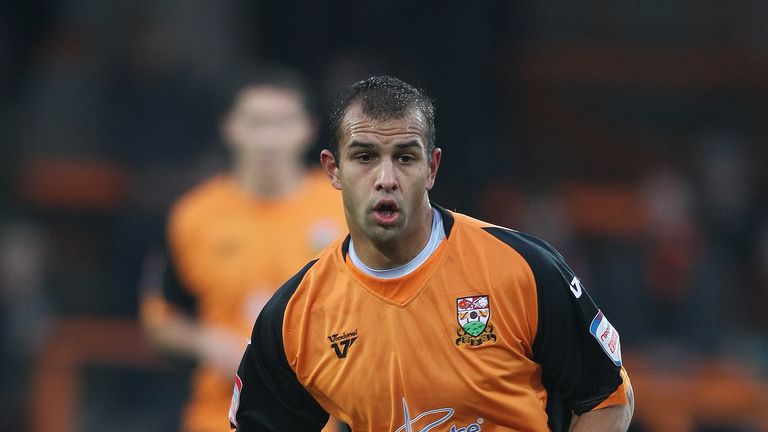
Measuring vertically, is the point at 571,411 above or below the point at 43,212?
below

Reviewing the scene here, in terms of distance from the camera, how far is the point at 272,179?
6.58 m

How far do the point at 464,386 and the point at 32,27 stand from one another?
8.64 metres

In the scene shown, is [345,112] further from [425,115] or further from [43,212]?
[43,212]

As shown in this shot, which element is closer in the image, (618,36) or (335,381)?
(335,381)

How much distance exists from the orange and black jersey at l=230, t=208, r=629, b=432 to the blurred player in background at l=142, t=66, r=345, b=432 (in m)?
2.25

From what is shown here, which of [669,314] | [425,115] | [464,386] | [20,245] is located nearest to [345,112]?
[425,115]

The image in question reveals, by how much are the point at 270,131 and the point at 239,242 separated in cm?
54

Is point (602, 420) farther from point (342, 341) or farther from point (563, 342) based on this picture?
point (342, 341)

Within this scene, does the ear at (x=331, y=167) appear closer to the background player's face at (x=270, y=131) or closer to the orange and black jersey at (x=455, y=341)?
the orange and black jersey at (x=455, y=341)

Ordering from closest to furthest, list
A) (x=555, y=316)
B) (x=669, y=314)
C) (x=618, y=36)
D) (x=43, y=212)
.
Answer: (x=555, y=316) < (x=669, y=314) < (x=43, y=212) < (x=618, y=36)

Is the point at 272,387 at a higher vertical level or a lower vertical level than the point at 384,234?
lower

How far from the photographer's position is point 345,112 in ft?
12.7

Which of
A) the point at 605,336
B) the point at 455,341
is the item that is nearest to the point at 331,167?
the point at 455,341

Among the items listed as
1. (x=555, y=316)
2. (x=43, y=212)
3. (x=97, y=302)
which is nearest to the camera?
(x=555, y=316)
